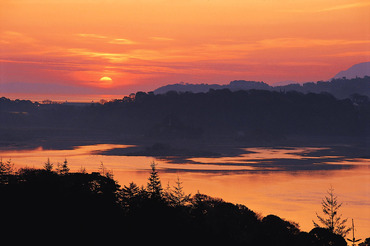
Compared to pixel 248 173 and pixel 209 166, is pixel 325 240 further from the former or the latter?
pixel 209 166

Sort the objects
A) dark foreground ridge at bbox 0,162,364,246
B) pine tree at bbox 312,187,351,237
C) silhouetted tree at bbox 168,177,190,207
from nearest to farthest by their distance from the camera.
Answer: dark foreground ridge at bbox 0,162,364,246 → silhouetted tree at bbox 168,177,190,207 → pine tree at bbox 312,187,351,237

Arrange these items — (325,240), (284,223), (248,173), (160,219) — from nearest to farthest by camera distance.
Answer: (160,219)
(325,240)
(284,223)
(248,173)

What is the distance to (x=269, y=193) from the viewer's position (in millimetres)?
113875

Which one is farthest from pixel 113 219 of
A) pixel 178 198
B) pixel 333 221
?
pixel 333 221

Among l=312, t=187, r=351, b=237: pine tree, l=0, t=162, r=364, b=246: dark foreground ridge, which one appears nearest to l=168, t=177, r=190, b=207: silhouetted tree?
l=0, t=162, r=364, b=246: dark foreground ridge

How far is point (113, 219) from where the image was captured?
5144cm

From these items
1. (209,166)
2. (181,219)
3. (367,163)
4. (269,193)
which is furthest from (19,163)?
(181,219)

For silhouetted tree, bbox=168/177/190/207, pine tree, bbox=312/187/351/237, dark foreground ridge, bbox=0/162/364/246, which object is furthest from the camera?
pine tree, bbox=312/187/351/237

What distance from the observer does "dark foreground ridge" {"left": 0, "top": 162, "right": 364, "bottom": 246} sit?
47.9 m

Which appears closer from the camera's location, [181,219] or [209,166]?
[181,219]

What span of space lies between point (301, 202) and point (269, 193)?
11.5 m

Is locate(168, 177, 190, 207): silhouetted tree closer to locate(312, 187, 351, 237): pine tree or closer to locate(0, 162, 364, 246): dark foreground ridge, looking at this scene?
locate(0, 162, 364, 246): dark foreground ridge

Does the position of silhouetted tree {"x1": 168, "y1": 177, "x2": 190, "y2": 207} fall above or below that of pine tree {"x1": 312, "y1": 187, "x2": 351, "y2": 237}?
above

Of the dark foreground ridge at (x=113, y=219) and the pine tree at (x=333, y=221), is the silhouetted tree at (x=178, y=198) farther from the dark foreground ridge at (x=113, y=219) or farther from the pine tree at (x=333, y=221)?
the pine tree at (x=333, y=221)
